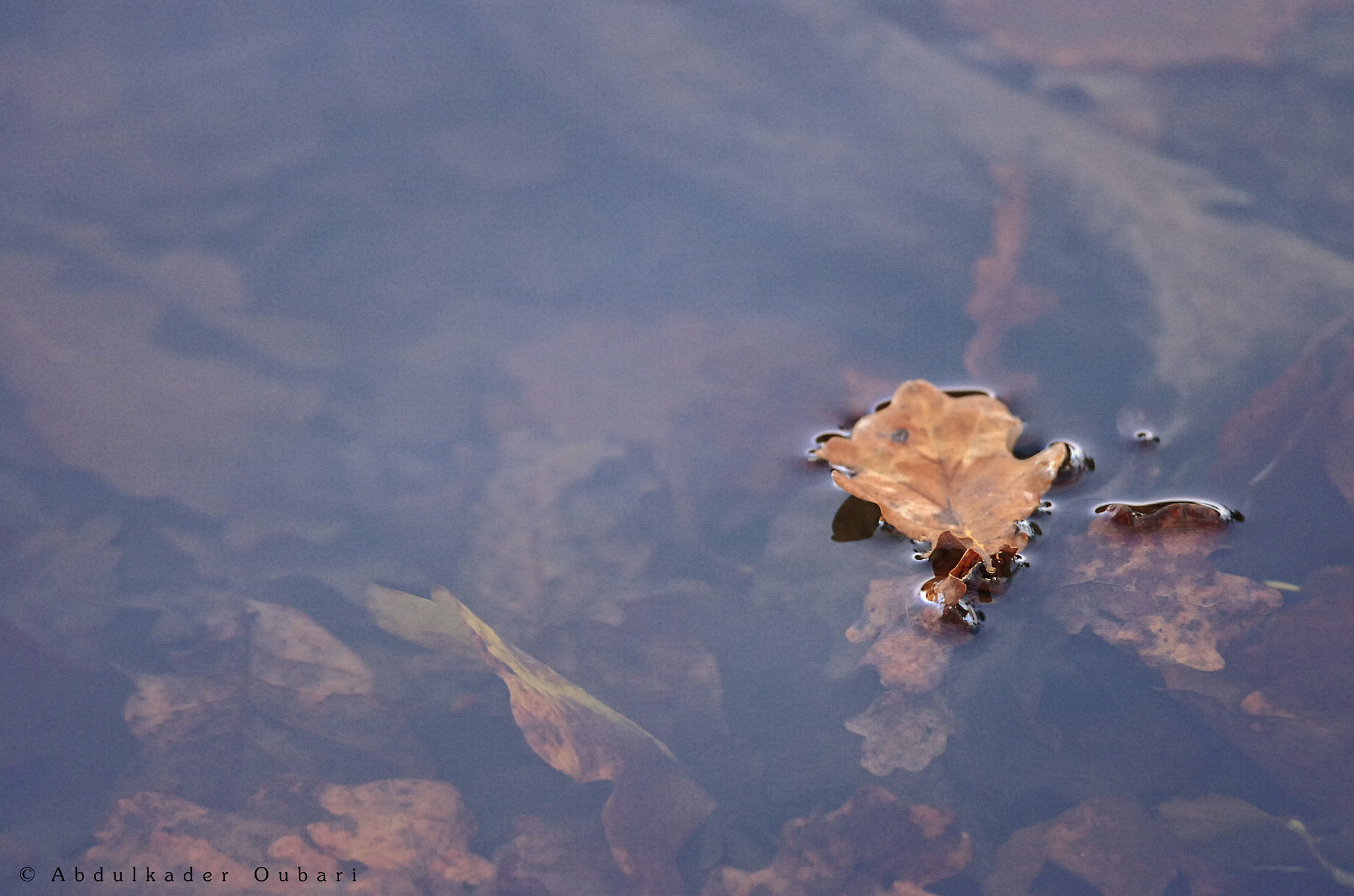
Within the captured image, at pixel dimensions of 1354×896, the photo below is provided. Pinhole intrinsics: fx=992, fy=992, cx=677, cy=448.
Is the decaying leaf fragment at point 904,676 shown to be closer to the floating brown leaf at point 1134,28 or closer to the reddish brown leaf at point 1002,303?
the reddish brown leaf at point 1002,303

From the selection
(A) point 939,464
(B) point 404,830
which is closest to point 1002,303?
(A) point 939,464

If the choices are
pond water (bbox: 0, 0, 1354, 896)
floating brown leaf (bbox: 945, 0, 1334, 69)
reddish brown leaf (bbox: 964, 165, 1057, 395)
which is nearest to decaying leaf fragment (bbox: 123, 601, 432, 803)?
pond water (bbox: 0, 0, 1354, 896)

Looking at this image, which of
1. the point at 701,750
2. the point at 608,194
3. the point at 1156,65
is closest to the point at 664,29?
the point at 608,194

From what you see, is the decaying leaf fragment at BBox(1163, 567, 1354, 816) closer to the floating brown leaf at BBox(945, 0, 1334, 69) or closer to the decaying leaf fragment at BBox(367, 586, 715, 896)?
the decaying leaf fragment at BBox(367, 586, 715, 896)

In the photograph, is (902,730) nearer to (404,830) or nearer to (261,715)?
(404,830)

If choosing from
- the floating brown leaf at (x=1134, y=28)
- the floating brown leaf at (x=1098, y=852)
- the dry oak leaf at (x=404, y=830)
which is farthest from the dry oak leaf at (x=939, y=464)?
the floating brown leaf at (x=1134, y=28)

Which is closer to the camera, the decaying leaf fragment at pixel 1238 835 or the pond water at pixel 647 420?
the decaying leaf fragment at pixel 1238 835

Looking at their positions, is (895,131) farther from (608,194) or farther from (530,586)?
(530,586)
